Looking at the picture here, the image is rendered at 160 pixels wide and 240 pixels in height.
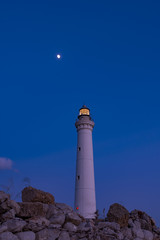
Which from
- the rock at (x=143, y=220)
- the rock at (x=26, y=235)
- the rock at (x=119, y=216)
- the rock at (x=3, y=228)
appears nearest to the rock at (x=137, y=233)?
the rock at (x=119, y=216)

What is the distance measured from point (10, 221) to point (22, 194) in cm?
201

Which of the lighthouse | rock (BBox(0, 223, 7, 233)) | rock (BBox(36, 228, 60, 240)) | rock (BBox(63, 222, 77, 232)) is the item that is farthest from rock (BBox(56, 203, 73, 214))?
the lighthouse

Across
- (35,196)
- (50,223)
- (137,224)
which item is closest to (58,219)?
(50,223)

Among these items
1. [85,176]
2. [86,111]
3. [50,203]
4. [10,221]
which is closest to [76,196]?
[85,176]

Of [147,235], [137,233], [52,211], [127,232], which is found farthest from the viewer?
[147,235]

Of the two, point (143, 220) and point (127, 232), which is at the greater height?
point (143, 220)

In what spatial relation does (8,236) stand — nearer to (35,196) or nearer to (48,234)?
(48,234)

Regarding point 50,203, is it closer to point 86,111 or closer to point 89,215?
point 89,215

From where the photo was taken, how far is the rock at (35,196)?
27.4 ft

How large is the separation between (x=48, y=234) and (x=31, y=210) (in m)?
0.94

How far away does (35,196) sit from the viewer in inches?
327

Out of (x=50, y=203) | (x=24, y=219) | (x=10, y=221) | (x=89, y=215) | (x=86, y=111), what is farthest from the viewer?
(x=86, y=111)

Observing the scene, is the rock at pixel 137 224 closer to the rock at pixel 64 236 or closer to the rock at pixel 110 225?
the rock at pixel 110 225

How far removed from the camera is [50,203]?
341 inches
